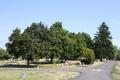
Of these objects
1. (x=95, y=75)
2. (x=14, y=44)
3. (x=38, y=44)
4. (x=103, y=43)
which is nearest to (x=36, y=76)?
(x=95, y=75)

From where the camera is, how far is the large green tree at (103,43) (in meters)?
158

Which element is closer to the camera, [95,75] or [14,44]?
[95,75]

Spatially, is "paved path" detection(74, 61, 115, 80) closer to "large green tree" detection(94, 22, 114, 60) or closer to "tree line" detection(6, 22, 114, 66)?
"tree line" detection(6, 22, 114, 66)

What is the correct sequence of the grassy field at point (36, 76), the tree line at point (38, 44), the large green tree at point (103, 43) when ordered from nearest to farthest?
the grassy field at point (36, 76) → the tree line at point (38, 44) → the large green tree at point (103, 43)

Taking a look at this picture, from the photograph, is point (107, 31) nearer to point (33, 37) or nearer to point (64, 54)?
point (64, 54)

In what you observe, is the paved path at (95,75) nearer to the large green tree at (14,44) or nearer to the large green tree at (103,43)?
the large green tree at (14,44)

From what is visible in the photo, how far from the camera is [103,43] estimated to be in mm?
161875

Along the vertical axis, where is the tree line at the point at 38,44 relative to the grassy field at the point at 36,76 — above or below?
above

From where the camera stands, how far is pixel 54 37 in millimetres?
88750

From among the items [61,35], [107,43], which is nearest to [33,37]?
[61,35]

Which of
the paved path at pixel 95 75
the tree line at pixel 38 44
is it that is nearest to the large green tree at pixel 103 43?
the tree line at pixel 38 44

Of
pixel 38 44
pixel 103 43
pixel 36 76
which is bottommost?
pixel 36 76

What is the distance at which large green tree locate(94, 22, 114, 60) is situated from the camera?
158 meters

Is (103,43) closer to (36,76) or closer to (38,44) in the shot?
(38,44)
